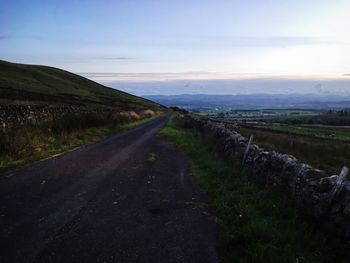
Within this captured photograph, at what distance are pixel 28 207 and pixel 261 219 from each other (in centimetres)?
497

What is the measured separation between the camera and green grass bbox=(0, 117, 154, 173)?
49.8 feet

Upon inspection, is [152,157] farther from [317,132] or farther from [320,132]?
[320,132]

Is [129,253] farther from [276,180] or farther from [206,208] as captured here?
[276,180]

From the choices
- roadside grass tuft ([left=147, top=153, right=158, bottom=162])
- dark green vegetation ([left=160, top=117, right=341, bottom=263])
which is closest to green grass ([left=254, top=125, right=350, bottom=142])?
roadside grass tuft ([left=147, top=153, right=158, bottom=162])

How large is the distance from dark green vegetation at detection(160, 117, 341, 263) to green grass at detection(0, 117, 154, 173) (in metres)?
6.93

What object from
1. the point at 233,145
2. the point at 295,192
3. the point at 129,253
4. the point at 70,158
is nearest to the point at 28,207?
the point at 129,253

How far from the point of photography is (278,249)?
679 cm

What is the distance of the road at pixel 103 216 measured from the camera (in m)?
6.68

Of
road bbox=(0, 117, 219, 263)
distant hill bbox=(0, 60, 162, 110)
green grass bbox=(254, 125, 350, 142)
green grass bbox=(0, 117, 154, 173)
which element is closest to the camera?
road bbox=(0, 117, 219, 263)

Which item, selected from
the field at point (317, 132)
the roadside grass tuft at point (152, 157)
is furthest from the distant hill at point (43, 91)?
the field at point (317, 132)

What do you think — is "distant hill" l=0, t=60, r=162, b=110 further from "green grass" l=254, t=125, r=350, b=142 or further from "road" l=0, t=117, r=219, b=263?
"road" l=0, t=117, r=219, b=263

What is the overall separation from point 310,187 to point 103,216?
4296 millimetres

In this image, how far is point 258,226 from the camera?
25.4ft

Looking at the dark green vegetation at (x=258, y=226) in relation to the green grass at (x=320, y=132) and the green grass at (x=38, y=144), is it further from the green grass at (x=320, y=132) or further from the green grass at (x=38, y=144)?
the green grass at (x=320, y=132)
